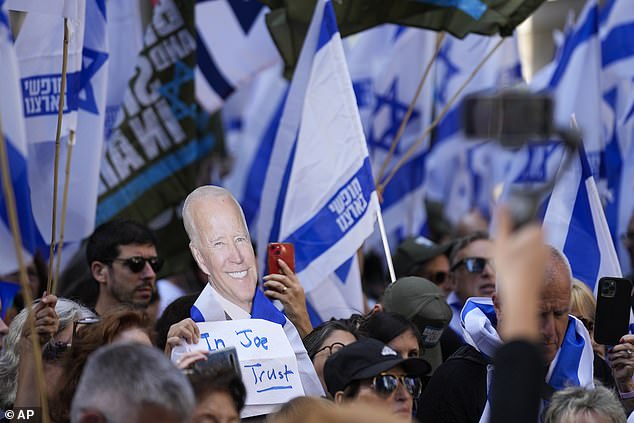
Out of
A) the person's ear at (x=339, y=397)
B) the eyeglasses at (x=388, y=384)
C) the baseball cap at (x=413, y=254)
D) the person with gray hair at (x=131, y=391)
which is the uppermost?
the person with gray hair at (x=131, y=391)

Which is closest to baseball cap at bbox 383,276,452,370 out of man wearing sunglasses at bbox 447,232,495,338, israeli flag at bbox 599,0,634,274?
man wearing sunglasses at bbox 447,232,495,338

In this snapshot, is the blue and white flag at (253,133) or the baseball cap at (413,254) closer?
the baseball cap at (413,254)

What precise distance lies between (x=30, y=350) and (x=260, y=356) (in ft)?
2.82

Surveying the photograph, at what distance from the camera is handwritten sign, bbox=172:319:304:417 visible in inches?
181

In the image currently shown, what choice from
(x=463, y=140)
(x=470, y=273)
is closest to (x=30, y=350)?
(x=470, y=273)

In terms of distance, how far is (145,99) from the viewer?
873cm

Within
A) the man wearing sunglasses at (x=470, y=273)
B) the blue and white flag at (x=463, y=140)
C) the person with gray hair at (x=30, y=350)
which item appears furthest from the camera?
the blue and white flag at (x=463, y=140)

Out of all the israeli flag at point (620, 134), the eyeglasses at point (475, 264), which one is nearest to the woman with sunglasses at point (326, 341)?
the eyeglasses at point (475, 264)

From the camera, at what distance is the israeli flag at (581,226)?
258 inches

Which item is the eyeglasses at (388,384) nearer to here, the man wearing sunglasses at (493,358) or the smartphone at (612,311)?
the man wearing sunglasses at (493,358)

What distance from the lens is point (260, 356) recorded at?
467cm

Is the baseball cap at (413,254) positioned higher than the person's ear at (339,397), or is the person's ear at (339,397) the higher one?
the person's ear at (339,397)

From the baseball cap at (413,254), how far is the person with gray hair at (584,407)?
3452 millimetres

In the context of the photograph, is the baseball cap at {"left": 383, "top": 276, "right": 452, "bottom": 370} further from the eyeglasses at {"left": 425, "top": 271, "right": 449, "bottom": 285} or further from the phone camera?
the eyeglasses at {"left": 425, "top": 271, "right": 449, "bottom": 285}
